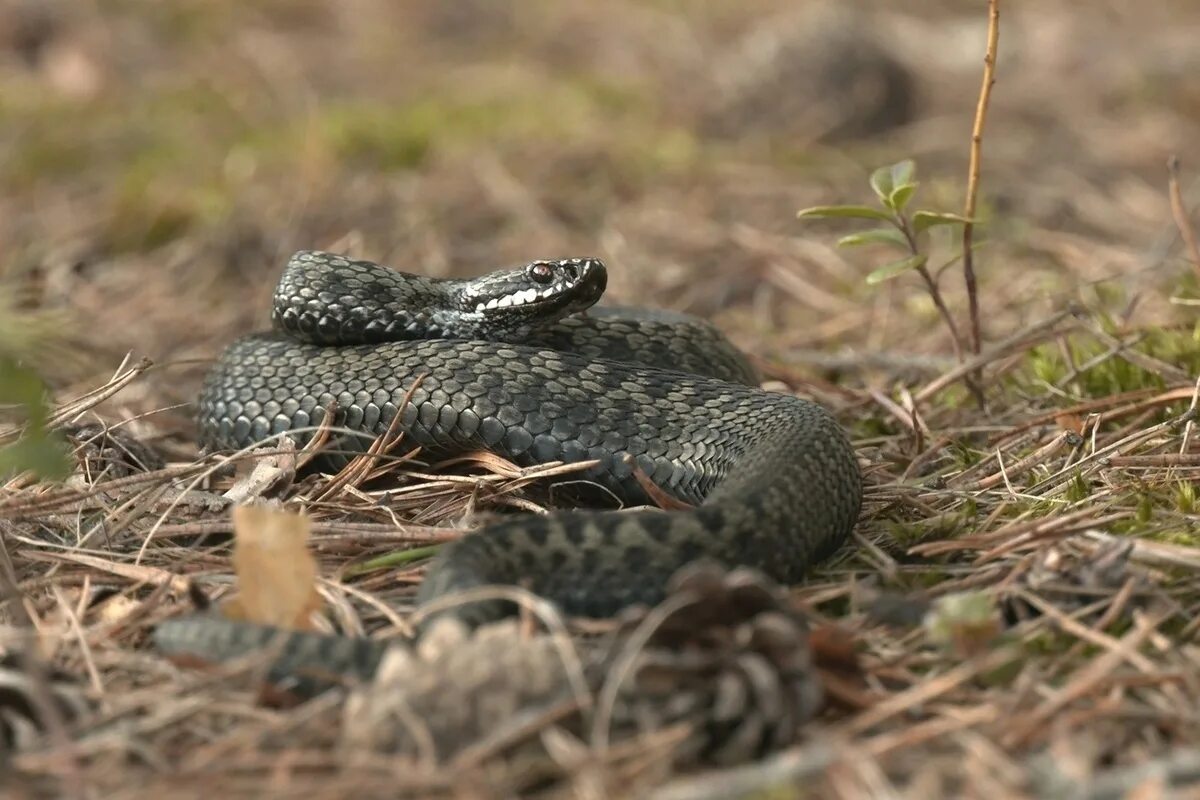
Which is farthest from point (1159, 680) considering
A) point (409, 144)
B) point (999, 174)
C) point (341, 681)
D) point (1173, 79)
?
point (1173, 79)

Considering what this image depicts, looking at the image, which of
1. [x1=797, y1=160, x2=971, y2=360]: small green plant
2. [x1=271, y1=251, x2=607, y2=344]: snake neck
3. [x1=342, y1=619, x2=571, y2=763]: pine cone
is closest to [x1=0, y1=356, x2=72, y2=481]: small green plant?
[x1=342, y1=619, x2=571, y2=763]: pine cone

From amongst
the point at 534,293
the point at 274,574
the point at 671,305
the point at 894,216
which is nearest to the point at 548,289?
the point at 534,293

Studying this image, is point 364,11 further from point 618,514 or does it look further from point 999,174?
point 618,514

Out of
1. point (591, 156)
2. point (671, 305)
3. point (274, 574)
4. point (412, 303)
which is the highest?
point (412, 303)

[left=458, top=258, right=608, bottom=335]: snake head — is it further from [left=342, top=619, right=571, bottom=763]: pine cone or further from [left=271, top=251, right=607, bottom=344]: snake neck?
[left=342, top=619, right=571, bottom=763]: pine cone

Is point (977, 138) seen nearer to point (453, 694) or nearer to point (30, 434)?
point (453, 694)
